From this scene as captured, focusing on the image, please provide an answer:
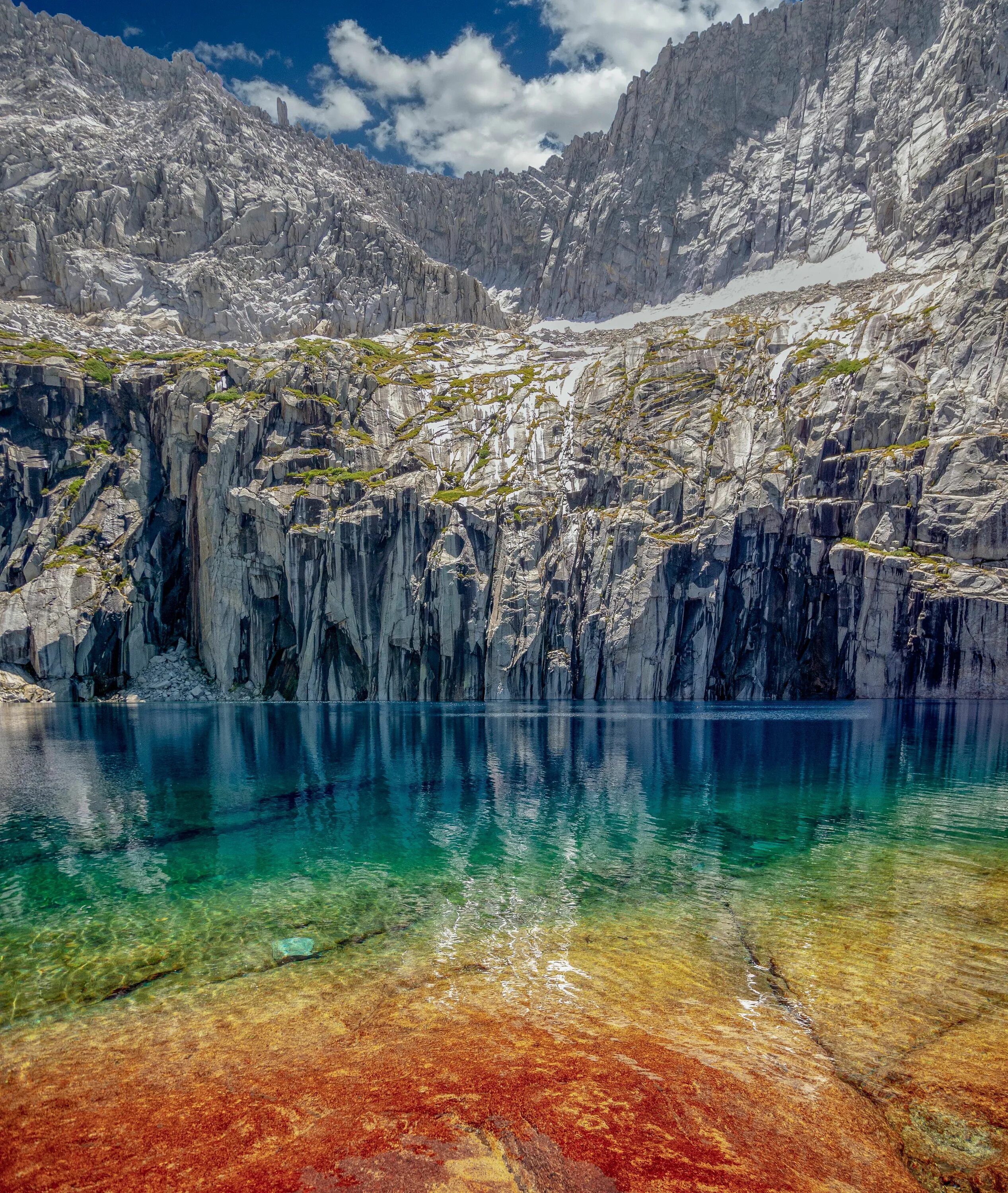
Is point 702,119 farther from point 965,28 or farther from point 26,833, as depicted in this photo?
point 26,833

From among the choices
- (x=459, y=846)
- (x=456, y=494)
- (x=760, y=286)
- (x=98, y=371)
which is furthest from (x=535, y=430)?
(x=459, y=846)

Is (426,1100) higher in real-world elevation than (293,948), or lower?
higher

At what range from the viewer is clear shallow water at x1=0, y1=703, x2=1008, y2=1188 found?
1127 centimetres

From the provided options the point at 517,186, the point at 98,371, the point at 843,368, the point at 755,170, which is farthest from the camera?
the point at 517,186

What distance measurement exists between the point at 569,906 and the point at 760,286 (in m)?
145

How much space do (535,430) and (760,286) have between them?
66.9m

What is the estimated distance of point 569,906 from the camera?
17719mm

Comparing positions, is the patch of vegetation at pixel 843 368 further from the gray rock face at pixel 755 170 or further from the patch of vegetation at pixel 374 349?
the patch of vegetation at pixel 374 349

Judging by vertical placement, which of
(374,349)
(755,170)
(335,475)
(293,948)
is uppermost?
(755,170)

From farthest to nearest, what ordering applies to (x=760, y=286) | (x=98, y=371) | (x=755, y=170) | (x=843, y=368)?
(x=755, y=170), (x=760, y=286), (x=98, y=371), (x=843, y=368)

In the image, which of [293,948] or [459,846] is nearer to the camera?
[293,948]

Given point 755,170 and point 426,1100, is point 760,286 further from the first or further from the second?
point 426,1100

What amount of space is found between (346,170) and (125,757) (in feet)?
567

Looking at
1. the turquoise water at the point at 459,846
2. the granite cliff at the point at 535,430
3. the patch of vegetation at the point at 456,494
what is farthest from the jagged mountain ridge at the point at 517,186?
the turquoise water at the point at 459,846
